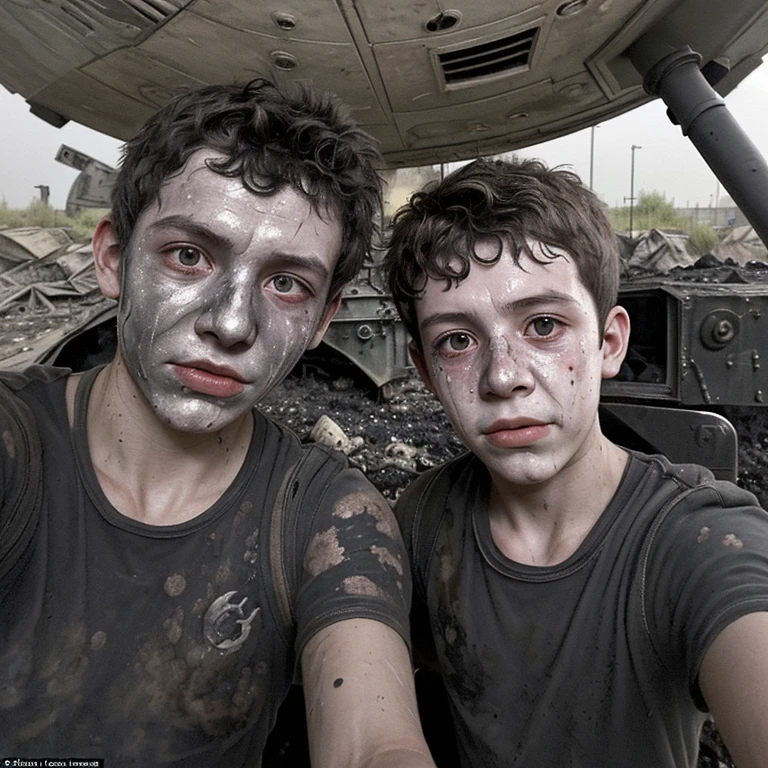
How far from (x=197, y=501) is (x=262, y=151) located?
2.69 ft

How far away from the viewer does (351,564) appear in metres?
1.22

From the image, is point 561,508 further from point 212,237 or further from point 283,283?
point 212,237

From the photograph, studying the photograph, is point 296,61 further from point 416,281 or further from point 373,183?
point 416,281

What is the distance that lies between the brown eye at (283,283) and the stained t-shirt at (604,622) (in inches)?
28.2

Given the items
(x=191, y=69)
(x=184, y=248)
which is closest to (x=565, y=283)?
(x=184, y=248)

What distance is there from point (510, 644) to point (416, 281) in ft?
2.88

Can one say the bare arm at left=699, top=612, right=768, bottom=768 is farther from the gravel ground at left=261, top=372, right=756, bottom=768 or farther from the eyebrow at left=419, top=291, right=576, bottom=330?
the gravel ground at left=261, top=372, right=756, bottom=768

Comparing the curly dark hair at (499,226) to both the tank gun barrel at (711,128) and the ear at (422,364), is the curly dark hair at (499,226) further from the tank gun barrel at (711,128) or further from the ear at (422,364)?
the tank gun barrel at (711,128)

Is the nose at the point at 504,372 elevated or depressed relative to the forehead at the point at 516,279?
depressed

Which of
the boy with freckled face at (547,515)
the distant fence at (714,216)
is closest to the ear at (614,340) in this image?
the boy with freckled face at (547,515)

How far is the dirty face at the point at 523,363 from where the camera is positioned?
1.31m

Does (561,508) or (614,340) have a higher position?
(614,340)

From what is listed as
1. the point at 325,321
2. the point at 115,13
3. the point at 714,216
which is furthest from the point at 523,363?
the point at 714,216

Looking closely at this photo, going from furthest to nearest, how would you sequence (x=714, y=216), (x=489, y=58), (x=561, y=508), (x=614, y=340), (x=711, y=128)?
1. (x=714, y=216)
2. (x=711, y=128)
3. (x=489, y=58)
4. (x=614, y=340)
5. (x=561, y=508)
